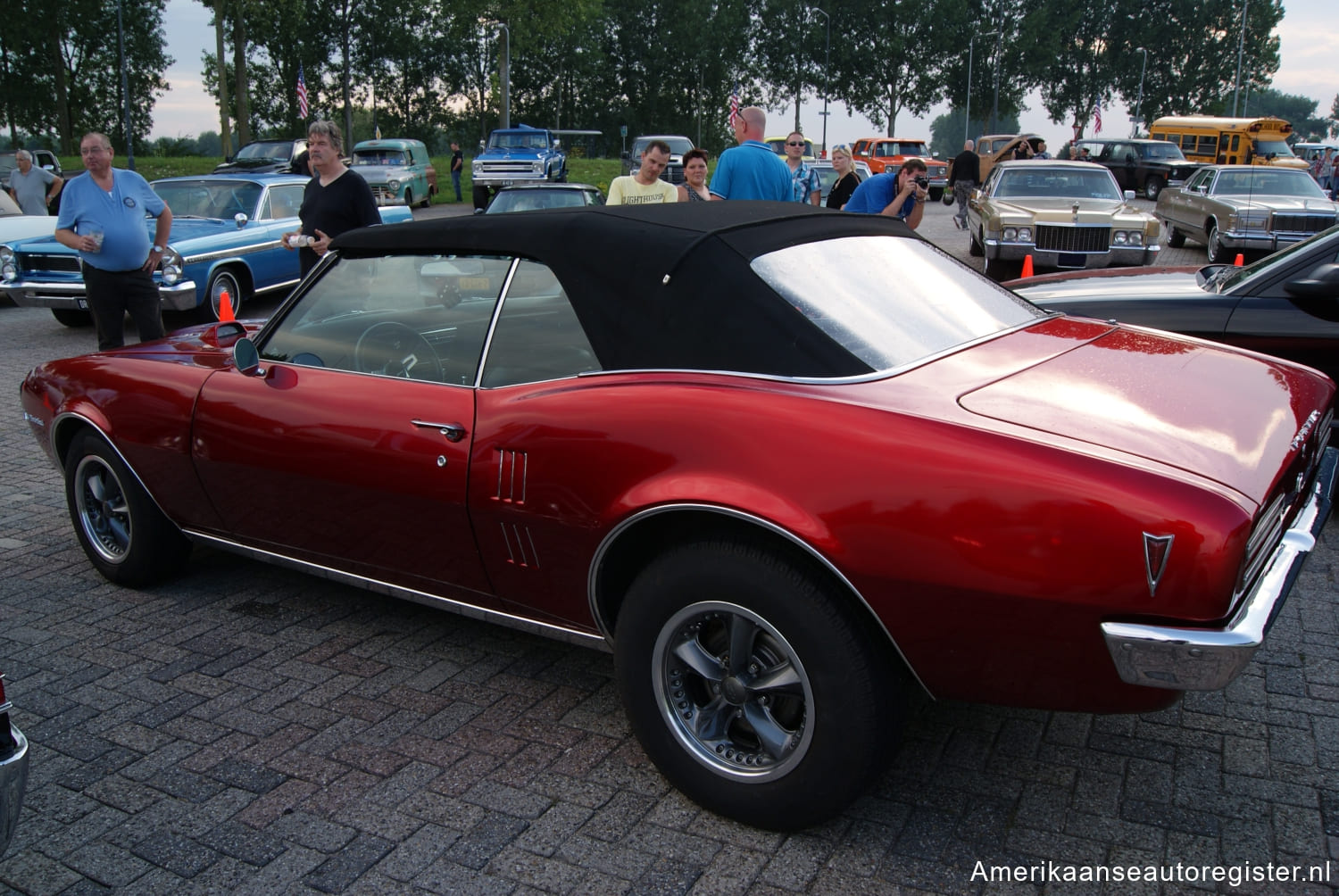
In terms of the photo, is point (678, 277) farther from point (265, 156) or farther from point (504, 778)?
point (265, 156)

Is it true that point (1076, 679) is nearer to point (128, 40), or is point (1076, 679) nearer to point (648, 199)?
point (648, 199)

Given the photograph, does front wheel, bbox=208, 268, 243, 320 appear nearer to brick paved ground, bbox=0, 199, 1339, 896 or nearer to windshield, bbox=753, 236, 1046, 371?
brick paved ground, bbox=0, 199, 1339, 896

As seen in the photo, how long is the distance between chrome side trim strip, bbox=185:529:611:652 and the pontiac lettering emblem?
1458mm

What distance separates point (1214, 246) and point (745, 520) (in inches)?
596

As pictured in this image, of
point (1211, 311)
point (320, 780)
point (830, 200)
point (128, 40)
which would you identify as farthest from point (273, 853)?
point (128, 40)

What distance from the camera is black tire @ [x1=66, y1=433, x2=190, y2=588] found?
4105 millimetres

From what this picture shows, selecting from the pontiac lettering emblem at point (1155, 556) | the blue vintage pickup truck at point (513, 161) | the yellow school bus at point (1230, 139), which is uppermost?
the yellow school bus at point (1230, 139)

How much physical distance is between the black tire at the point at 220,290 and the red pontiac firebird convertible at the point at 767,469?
735 centimetres

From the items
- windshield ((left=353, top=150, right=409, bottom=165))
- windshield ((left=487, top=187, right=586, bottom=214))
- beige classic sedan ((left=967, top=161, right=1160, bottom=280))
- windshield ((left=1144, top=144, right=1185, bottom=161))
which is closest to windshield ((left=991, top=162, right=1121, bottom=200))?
beige classic sedan ((left=967, top=161, right=1160, bottom=280))

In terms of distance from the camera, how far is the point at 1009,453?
2.25 meters

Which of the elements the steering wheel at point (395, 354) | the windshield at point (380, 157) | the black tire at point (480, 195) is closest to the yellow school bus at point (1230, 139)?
the black tire at point (480, 195)

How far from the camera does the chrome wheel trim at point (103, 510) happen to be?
4.23m

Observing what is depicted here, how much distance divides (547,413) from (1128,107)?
86.9 metres

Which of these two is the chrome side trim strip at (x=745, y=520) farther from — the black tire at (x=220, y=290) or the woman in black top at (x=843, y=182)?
the black tire at (x=220, y=290)
